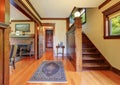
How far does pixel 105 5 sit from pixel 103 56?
6.29ft

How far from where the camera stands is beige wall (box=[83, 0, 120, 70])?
4559 mm

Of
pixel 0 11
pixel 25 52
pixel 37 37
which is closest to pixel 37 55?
pixel 37 37

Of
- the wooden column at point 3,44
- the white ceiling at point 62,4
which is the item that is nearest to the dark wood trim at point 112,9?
the white ceiling at point 62,4

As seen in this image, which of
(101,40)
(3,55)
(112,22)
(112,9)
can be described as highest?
(112,9)

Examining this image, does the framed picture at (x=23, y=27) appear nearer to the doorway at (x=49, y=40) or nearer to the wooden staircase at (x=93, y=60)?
the wooden staircase at (x=93, y=60)

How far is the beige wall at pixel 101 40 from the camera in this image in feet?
15.0

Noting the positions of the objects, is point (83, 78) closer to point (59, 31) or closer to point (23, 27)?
point (59, 31)

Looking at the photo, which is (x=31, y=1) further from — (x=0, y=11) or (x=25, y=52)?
(x=25, y=52)

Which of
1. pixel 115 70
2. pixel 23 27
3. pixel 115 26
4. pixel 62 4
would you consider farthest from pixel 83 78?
pixel 23 27

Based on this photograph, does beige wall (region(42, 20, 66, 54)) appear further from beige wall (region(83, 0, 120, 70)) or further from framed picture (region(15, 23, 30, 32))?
beige wall (region(83, 0, 120, 70))

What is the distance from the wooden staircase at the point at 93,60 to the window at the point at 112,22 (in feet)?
3.09

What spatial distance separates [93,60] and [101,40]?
0.88 metres

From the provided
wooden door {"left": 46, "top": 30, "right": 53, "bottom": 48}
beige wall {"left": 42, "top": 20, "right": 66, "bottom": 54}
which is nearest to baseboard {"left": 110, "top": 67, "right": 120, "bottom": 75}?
beige wall {"left": 42, "top": 20, "right": 66, "bottom": 54}

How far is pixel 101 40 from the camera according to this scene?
5816mm
